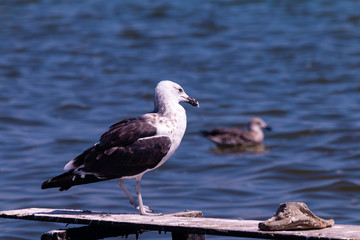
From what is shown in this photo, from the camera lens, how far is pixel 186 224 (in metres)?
5.30

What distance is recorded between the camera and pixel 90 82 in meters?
16.8

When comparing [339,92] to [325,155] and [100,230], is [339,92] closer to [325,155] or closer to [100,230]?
[325,155]

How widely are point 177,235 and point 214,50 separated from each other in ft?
46.3

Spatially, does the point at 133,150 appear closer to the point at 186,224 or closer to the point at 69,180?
the point at 69,180

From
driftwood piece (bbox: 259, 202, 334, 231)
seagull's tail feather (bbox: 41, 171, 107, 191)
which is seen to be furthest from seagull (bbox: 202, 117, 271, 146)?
driftwood piece (bbox: 259, 202, 334, 231)

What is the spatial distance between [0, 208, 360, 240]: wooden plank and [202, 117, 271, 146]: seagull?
716 cm

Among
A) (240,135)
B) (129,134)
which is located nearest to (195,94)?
(240,135)

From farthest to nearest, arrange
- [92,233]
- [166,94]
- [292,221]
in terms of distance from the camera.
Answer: [166,94] < [92,233] < [292,221]

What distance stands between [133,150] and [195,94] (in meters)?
9.57

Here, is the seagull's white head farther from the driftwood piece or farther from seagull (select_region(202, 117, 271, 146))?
seagull (select_region(202, 117, 271, 146))

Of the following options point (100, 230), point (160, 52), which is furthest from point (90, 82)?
point (100, 230)

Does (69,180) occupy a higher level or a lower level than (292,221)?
higher

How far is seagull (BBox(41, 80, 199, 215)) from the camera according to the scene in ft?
19.7

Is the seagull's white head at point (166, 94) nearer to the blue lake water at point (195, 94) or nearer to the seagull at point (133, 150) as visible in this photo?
the seagull at point (133, 150)
